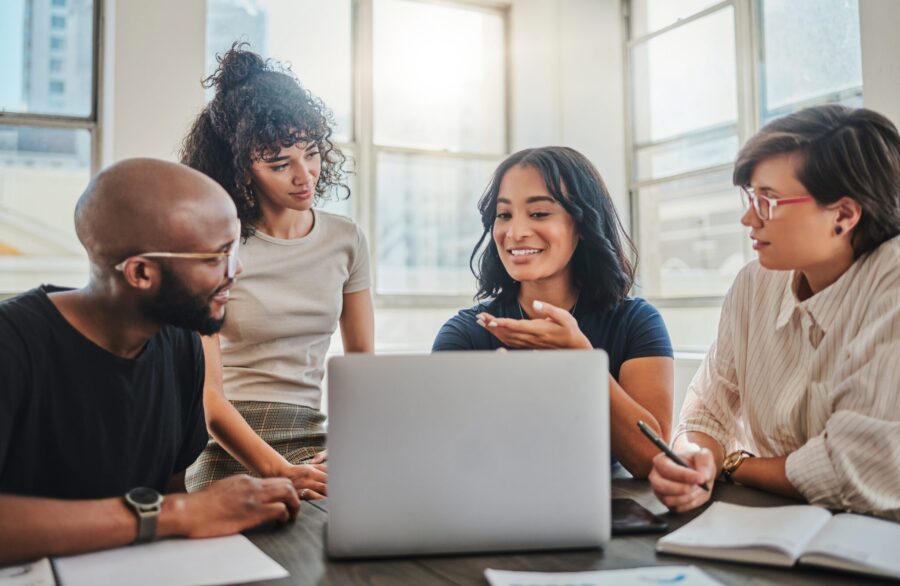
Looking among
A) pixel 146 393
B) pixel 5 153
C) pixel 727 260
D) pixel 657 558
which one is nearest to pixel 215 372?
pixel 146 393

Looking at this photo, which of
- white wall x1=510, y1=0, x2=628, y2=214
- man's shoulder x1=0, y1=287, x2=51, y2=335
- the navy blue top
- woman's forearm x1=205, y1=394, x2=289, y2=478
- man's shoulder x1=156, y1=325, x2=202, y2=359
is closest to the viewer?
man's shoulder x1=0, y1=287, x2=51, y2=335

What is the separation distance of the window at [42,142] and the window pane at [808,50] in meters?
3.40

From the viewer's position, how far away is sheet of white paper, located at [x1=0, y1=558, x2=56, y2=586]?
2.65ft

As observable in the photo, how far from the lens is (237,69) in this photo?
191cm

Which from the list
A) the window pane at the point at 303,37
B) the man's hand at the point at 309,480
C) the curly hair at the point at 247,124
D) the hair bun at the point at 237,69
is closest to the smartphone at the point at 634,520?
the man's hand at the point at 309,480

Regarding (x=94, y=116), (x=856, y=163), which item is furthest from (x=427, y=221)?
(x=856, y=163)

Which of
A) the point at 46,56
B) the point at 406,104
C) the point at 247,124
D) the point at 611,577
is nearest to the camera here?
the point at 611,577

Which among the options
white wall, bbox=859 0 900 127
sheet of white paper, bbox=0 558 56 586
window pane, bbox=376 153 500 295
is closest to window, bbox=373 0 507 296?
window pane, bbox=376 153 500 295

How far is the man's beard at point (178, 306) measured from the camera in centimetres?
115

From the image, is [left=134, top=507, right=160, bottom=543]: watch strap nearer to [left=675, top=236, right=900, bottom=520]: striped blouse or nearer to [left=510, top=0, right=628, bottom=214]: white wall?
[left=675, top=236, right=900, bottom=520]: striped blouse

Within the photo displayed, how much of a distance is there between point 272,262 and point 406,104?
2.99 metres

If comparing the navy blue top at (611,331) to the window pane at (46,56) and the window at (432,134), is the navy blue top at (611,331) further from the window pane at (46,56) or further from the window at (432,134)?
the window pane at (46,56)

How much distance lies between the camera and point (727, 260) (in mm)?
4090

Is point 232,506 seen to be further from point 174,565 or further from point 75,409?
point 75,409
